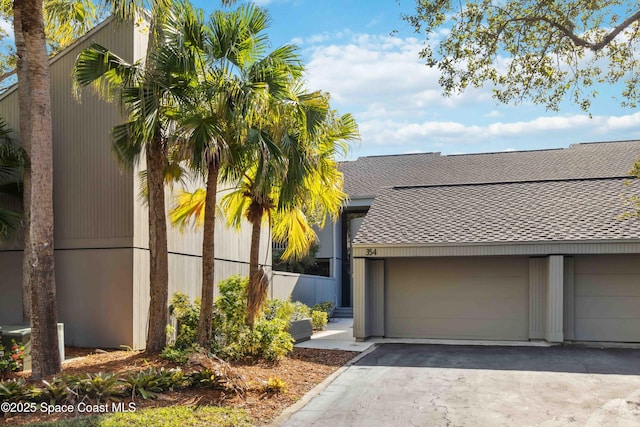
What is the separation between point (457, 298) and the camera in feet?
49.0

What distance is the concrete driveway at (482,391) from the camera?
725 cm

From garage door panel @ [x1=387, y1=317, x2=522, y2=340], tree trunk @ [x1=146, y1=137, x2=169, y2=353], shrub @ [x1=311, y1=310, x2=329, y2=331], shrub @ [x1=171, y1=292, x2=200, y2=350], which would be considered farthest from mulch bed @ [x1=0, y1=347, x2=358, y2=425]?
shrub @ [x1=311, y1=310, x2=329, y2=331]

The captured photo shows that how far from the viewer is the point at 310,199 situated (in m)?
11.6

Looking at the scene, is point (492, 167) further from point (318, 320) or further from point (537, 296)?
point (318, 320)

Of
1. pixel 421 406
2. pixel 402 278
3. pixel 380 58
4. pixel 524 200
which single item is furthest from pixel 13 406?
pixel 524 200

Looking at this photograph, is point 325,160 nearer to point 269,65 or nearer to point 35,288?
point 269,65

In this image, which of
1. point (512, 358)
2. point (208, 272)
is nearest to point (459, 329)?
point (512, 358)

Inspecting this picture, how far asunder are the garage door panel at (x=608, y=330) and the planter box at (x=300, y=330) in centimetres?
664

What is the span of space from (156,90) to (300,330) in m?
7.16

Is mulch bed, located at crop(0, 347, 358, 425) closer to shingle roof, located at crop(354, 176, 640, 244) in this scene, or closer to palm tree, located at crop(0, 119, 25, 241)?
palm tree, located at crop(0, 119, 25, 241)

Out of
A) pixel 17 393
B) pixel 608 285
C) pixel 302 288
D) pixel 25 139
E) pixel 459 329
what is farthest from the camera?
pixel 302 288

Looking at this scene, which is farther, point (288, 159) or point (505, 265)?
point (505, 265)

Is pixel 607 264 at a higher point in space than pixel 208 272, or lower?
lower

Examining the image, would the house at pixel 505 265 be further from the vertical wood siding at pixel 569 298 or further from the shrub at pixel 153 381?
the shrub at pixel 153 381
